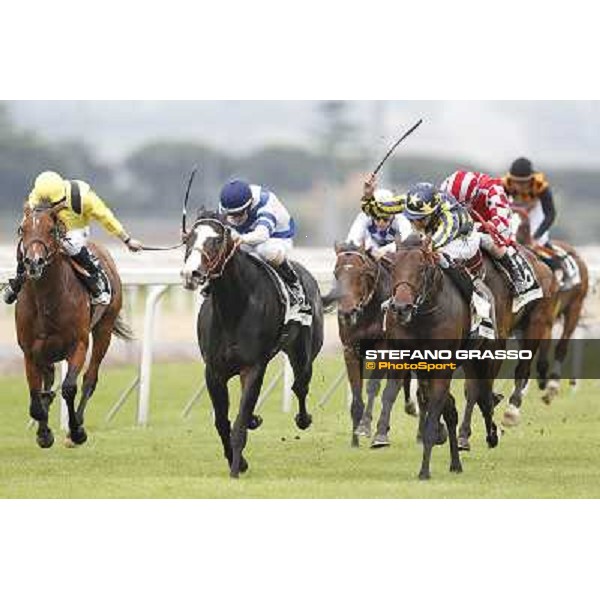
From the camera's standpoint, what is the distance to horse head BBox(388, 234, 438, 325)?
340 inches

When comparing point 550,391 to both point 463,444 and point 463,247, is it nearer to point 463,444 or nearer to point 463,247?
point 463,444

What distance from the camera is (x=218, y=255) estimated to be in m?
8.45

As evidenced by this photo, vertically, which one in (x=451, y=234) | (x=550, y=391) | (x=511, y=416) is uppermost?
(x=451, y=234)

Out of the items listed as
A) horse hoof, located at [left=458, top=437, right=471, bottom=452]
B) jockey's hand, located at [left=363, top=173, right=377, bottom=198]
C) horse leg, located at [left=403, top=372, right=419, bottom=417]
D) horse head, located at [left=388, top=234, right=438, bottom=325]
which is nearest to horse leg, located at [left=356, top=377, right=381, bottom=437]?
horse leg, located at [left=403, top=372, right=419, bottom=417]

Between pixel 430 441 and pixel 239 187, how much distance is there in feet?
5.06

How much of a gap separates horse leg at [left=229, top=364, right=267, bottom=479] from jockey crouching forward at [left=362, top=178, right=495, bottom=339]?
109cm

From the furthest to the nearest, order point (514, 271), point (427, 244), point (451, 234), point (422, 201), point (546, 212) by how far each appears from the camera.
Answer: point (546, 212) → point (514, 271) → point (451, 234) → point (422, 201) → point (427, 244)

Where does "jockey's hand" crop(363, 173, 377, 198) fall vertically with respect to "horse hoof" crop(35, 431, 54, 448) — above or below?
above

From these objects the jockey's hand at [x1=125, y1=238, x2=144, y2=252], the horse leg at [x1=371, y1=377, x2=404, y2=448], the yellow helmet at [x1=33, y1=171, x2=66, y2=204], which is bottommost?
the horse leg at [x1=371, y1=377, x2=404, y2=448]

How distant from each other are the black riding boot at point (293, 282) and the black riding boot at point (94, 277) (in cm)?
109

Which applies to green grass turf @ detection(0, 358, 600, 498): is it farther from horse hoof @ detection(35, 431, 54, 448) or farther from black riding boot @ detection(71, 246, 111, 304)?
black riding boot @ detection(71, 246, 111, 304)

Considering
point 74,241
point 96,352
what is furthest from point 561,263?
point 74,241

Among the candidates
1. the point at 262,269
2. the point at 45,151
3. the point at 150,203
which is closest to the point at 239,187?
the point at 262,269

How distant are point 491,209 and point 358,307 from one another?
108cm
